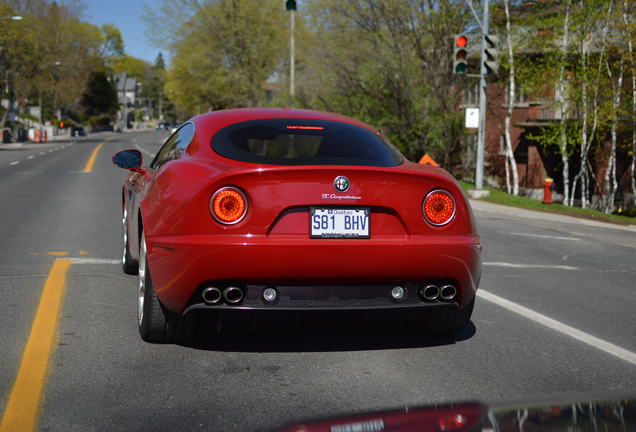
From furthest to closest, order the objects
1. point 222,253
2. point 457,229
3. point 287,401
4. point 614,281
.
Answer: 1. point 614,281
2. point 457,229
3. point 222,253
4. point 287,401

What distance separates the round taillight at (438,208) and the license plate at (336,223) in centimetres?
44

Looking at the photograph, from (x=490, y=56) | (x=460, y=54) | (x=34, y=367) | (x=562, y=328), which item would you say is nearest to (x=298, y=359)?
(x=34, y=367)

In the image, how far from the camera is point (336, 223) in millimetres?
4629

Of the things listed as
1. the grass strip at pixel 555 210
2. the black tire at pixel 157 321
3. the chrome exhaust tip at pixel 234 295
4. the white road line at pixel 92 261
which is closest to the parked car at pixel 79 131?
the grass strip at pixel 555 210

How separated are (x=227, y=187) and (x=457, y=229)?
1.44 m

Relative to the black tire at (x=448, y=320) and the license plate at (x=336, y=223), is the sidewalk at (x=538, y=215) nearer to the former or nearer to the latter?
the black tire at (x=448, y=320)

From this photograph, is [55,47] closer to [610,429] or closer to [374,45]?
[374,45]

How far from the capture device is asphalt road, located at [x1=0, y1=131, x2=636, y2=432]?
395 cm

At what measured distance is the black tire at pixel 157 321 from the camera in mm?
5023

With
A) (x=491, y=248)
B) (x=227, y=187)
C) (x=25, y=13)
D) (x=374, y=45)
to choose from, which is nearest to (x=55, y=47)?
(x=25, y=13)

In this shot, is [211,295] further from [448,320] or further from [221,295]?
[448,320]

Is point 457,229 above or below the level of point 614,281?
above

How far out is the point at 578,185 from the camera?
→ 36.7m

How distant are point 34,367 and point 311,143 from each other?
242cm
